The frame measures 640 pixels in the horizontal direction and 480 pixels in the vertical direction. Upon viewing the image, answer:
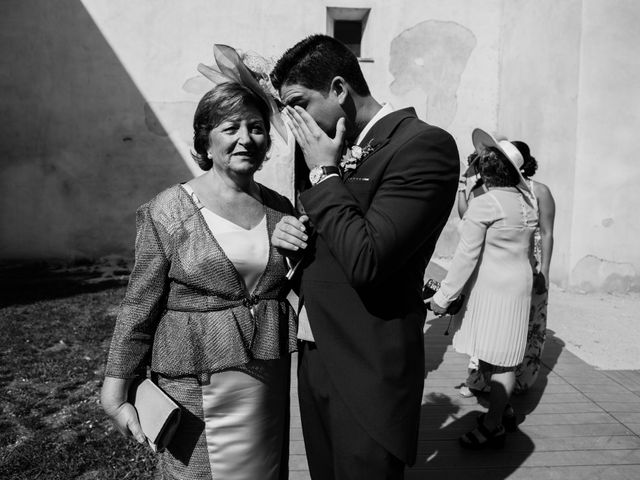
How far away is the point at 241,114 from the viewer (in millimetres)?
1886

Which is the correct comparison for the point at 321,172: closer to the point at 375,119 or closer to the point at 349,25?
the point at 375,119

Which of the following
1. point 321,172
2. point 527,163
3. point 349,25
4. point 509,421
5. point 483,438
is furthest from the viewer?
point 349,25

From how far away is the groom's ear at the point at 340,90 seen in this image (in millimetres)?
1662

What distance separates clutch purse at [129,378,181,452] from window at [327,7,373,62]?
8.71 m

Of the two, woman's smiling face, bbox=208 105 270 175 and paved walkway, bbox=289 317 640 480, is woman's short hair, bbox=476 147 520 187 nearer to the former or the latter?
paved walkway, bbox=289 317 640 480

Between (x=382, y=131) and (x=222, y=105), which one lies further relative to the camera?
(x=222, y=105)

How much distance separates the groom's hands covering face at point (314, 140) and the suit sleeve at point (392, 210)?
8 cm

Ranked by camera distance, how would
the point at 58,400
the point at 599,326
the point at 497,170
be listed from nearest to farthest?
the point at 497,170 → the point at 58,400 → the point at 599,326

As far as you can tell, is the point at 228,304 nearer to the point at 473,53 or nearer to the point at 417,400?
the point at 417,400

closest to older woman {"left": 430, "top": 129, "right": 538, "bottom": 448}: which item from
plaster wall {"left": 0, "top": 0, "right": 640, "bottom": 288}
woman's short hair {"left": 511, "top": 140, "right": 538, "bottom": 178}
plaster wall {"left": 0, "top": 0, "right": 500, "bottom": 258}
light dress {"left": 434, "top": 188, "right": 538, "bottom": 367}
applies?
light dress {"left": 434, "top": 188, "right": 538, "bottom": 367}

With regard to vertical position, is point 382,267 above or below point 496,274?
above

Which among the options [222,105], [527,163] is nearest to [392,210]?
[222,105]

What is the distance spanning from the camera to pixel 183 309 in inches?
71.7

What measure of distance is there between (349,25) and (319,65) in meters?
9.18
